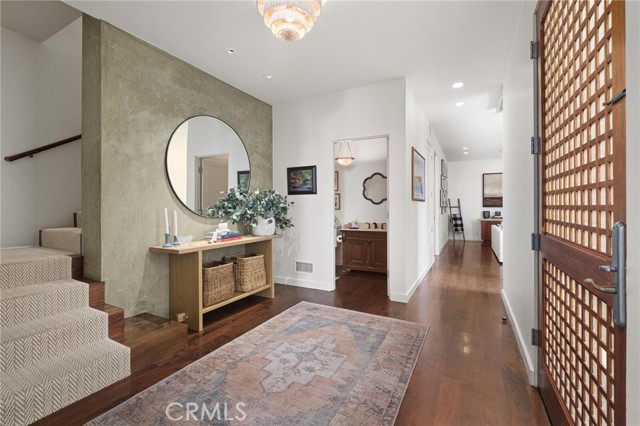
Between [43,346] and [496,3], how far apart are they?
3.93 metres

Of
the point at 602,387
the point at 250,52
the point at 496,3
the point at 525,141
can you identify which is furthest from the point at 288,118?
the point at 602,387

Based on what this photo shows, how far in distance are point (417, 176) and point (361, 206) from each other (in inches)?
75.3

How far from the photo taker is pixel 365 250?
4.83 metres

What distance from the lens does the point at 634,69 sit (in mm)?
725

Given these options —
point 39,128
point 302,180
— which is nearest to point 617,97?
point 302,180

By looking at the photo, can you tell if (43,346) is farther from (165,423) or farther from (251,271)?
(251,271)

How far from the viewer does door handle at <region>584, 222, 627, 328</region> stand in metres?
0.79

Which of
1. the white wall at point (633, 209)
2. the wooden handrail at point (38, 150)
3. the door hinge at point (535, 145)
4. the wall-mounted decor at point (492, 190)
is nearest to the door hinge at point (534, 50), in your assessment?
the door hinge at point (535, 145)

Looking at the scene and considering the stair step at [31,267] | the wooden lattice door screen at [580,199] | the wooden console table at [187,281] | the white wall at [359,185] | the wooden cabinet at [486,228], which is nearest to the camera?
the wooden lattice door screen at [580,199]

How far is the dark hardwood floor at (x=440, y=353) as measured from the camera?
5.22ft

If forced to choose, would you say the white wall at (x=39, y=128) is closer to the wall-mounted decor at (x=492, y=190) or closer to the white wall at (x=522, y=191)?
the white wall at (x=522, y=191)

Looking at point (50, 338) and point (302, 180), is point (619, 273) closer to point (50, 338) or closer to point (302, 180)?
point (50, 338)

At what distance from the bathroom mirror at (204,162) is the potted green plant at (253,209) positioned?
0.58ft

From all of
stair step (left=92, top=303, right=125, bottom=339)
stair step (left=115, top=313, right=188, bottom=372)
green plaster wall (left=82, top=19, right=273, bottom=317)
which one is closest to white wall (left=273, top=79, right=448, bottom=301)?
green plaster wall (left=82, top=19, right=273, bottom=317)
